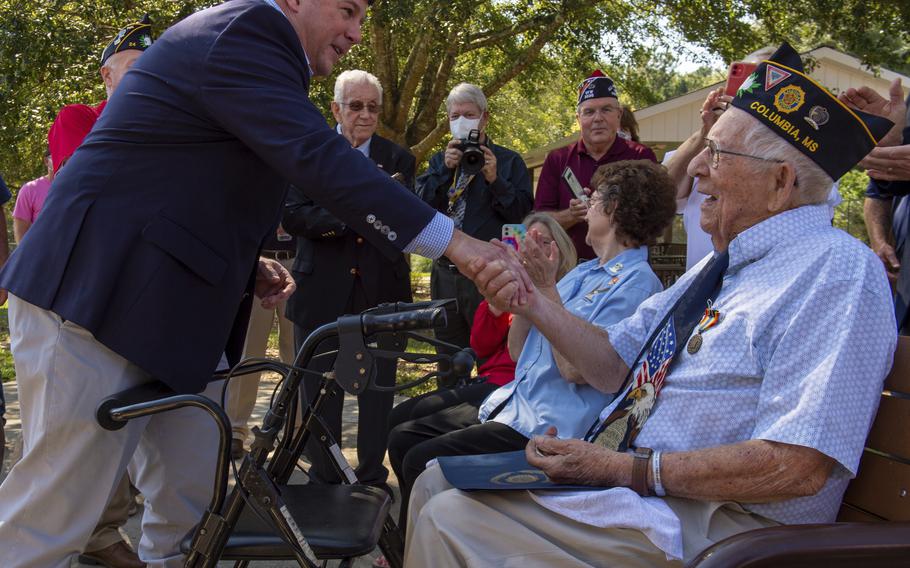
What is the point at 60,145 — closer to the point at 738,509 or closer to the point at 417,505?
the point at 417,505

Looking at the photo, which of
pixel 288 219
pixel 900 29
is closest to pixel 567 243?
pixel 288 219

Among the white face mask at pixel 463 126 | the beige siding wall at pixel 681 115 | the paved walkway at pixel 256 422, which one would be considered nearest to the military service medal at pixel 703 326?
the paved walkway at pixel 256 422

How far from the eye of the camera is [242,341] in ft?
9.55

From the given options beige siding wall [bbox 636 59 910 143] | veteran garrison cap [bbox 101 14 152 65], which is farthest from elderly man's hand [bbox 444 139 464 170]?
beige siding wall [bbox 636 59 910 143]

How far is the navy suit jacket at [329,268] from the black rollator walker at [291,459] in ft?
7.39

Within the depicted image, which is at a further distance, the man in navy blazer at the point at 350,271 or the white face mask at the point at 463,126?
the white face mask at the point at 463,126

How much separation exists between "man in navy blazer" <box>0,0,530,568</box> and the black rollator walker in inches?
6.3

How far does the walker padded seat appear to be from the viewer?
225 centimetres

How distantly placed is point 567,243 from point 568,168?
1.05 m

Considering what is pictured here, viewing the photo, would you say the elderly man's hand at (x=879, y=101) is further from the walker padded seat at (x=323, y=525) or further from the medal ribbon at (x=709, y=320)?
the walker padded seat at (x=323, y=525)

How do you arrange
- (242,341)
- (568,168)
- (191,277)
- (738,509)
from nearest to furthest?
(738,509), (191,277), (242,341), (568,168)

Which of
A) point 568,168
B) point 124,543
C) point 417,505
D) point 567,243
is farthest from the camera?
point 568,168

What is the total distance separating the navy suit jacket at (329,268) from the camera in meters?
4.72

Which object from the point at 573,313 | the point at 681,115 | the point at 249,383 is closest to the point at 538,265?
the point at 573,313
